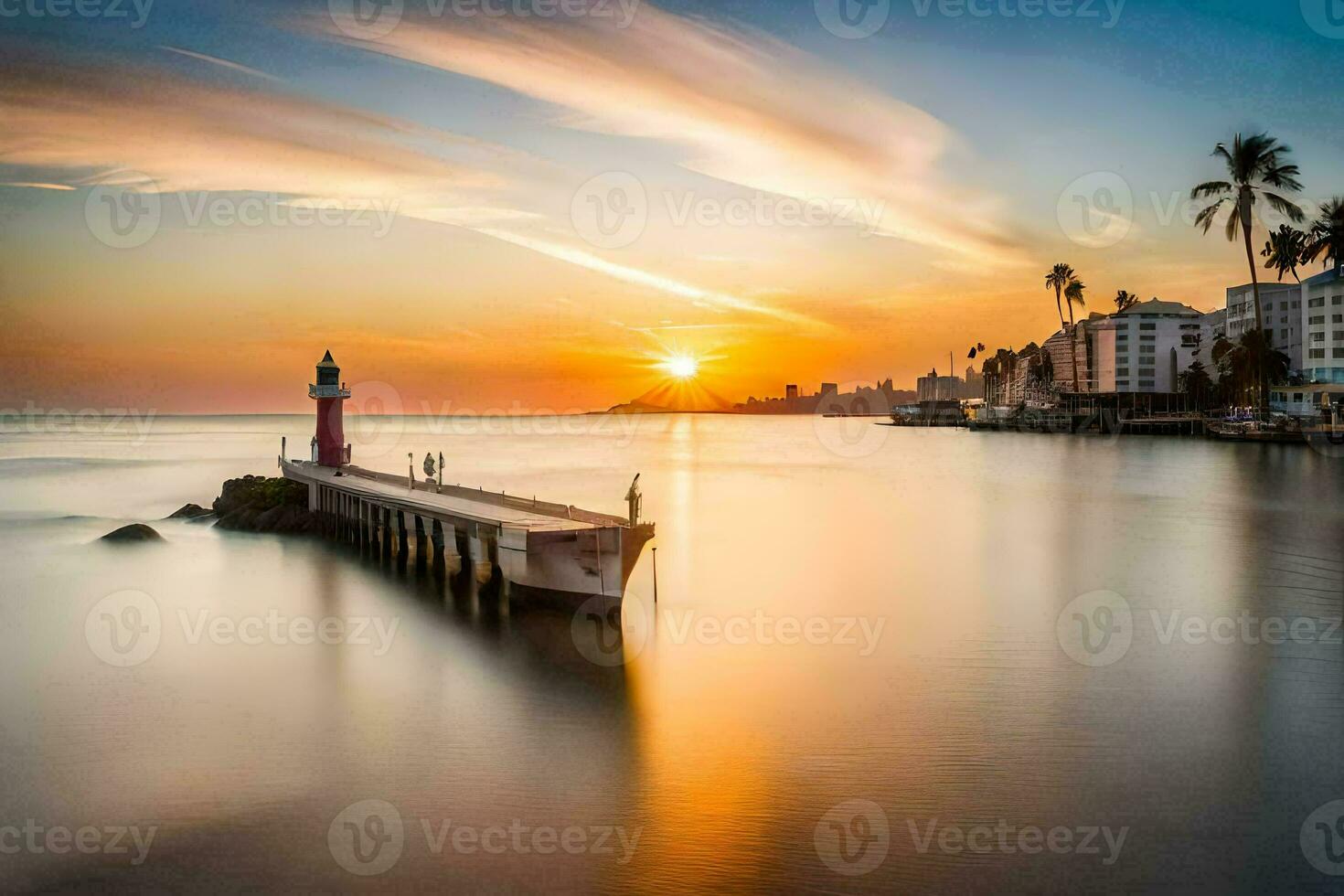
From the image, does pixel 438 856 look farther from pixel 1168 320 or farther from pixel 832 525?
pixel 1168 320

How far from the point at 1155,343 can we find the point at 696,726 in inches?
6363

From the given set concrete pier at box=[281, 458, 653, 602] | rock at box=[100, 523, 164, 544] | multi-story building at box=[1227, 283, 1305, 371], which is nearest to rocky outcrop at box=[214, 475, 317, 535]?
concrete pier at box=[281, 458, 653, 602]

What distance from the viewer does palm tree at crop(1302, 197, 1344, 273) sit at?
8621 cm

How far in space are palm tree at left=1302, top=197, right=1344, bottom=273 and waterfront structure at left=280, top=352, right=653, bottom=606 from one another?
293 ft

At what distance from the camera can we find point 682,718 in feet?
49.2

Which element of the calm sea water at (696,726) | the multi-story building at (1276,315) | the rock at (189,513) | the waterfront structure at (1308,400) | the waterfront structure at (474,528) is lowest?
the calm sea water at (696,726)

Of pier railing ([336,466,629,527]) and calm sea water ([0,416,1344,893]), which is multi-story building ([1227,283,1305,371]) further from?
pier railing ([336,466,629,527])

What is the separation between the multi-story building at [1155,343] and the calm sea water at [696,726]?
132381 millimetres

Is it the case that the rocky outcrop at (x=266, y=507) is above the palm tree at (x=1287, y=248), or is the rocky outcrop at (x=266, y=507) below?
below

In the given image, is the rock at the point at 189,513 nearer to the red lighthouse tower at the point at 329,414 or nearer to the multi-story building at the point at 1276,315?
the red lighthouse tower at the point at 329,414

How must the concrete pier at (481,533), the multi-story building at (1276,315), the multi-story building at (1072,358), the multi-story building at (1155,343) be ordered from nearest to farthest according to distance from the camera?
the concrete pier at (481,533), the multi-story building at (1276,315), the multi-story building at (1155,343), the multi-story building at (1072,358)

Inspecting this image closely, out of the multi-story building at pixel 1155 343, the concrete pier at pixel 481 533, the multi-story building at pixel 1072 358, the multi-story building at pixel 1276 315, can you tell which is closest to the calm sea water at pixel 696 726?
the concrete pier at pixel 481 533

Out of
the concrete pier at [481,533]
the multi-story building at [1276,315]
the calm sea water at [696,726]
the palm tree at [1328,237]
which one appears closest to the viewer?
the calm sea water at [696,726]

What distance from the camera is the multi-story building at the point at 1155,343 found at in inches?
5960
